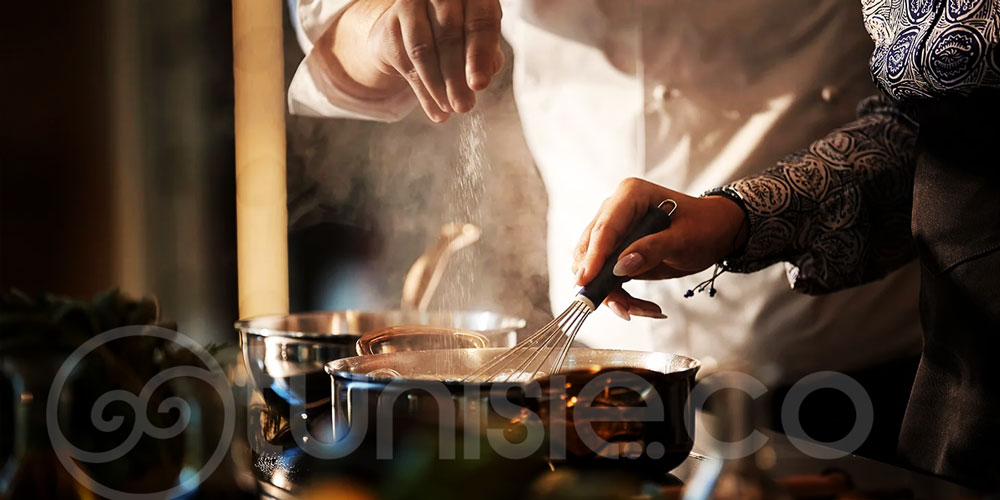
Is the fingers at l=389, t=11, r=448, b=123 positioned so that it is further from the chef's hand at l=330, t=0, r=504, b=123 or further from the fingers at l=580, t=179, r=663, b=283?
the fingers at l=580, t=179, r=663, b=283

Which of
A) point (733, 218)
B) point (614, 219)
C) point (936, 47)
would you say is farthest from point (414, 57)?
point (936, 47)

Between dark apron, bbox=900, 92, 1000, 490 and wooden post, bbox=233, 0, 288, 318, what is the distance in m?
1.29

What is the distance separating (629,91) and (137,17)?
90 centimetres

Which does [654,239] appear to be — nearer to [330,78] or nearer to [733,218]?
[733,218]

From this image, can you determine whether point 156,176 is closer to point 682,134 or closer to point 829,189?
point 682,134

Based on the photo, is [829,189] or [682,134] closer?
[829,189]

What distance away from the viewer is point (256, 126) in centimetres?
173

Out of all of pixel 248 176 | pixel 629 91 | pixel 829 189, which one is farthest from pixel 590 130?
pixel 248 176

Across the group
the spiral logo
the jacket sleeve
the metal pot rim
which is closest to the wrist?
the metal pot rim

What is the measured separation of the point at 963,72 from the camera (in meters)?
0.72

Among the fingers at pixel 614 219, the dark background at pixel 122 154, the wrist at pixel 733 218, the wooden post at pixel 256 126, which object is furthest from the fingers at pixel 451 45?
the wooden post at pixel 256 126

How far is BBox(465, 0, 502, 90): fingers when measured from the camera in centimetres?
76

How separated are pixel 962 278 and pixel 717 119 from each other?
531mm

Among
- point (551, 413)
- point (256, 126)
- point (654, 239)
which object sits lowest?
point (551, 413)
